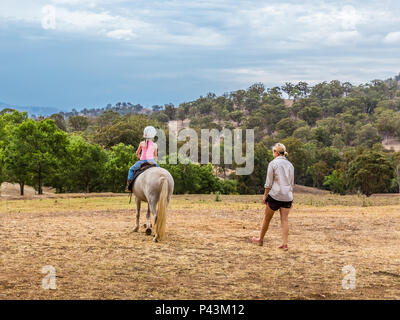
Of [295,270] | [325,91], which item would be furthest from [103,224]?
[325,91]

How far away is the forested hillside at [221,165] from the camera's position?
32594mm

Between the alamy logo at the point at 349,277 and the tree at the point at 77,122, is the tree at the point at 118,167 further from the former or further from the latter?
the tree at the point at 77,122

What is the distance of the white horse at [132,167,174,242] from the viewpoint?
9.39 metres

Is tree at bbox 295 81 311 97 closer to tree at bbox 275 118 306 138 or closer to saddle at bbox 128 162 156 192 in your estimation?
tree at bbox 275 118 306 138

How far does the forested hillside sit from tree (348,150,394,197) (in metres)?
0.08

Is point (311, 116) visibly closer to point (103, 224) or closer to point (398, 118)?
point (398, 118)

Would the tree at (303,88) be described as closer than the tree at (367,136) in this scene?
No

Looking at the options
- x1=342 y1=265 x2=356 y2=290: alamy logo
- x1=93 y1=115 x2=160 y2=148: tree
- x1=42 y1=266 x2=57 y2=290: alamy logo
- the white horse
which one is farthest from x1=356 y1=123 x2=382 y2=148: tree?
x1=42 y1=266 x2=57 y2=290: alamy logo

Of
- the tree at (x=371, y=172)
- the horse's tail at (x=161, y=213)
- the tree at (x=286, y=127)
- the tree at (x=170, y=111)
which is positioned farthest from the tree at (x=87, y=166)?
the tree at (x=170, y=111)

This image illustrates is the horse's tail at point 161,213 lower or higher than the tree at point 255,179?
higher

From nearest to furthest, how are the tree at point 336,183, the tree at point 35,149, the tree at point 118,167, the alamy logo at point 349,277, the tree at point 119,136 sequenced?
the alamy logo at point 349,277, the tree at point 35,149, the tree at point 118,167, the tree at point 119,136, the tree at point 336,183

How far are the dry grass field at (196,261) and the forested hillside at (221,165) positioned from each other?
21127 millimetres

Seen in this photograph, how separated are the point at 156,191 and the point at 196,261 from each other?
2.41 meters
